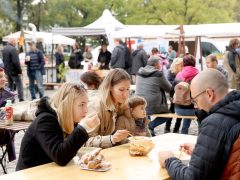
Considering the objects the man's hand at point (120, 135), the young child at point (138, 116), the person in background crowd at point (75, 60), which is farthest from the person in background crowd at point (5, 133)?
the person in background crowd at point (75, 60)

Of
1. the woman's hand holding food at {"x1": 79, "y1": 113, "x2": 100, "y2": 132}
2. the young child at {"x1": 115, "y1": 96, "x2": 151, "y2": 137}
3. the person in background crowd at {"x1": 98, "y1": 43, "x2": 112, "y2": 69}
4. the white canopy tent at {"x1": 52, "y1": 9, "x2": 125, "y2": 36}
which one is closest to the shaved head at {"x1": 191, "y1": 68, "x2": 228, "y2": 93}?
the woman's hand holding food at {"x1": 79, "y1": 113, "x2": 100, "y2": 132}

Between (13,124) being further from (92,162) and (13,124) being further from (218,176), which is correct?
(218,176)

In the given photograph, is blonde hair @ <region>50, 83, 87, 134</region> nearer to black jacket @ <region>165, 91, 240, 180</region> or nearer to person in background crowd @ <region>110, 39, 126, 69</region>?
black jacket @ <region>165, 91, 240, 180</region>

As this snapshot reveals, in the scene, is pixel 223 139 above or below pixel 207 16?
below

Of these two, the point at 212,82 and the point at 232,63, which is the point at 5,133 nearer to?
the point at 212,82

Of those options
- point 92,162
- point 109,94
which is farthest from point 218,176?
point 109,94

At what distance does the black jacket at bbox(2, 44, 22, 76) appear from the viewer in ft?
43.0

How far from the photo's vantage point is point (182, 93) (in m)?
7.61

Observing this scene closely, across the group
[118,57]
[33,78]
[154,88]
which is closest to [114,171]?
[154,88]

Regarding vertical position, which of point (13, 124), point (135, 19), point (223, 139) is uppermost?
point (135, 19)

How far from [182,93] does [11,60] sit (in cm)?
701

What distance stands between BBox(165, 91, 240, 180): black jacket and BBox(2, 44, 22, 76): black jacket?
11.2 meters

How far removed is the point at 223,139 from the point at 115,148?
4.55 feet

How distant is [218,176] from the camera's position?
8.36 feet
